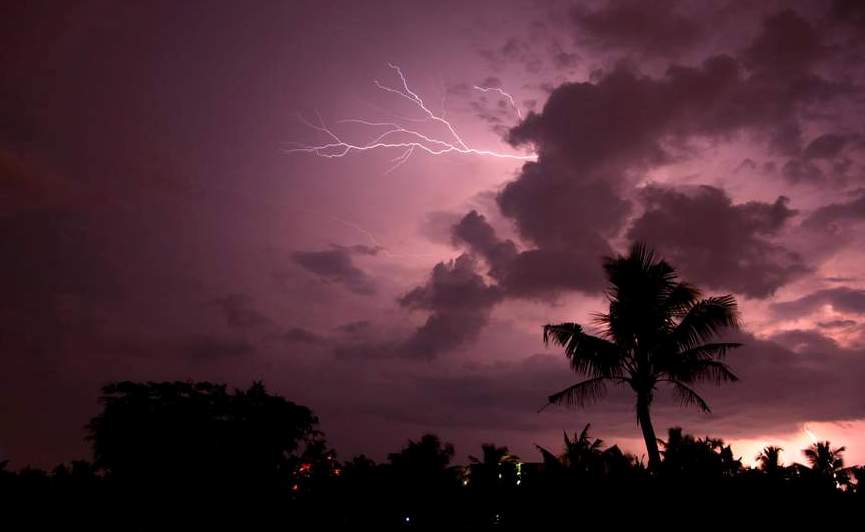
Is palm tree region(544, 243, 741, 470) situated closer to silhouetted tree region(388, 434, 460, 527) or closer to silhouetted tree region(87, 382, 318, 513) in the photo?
silhouetted tree region(388, 434, 460, 527)

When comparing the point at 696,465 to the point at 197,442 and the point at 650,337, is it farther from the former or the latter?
the point at 197,442

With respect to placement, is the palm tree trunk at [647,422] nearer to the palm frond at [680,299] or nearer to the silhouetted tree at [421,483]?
the palm frond at [680,299]

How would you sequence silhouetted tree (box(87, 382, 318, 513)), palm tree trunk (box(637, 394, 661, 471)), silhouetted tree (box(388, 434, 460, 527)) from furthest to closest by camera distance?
1. silhouetted tree (box(87, 382, 318, 513))
2. silhouetted tree (box(388, 434, 460, 527))
3. palm tree trunk (box(637, 394, 661, 471))

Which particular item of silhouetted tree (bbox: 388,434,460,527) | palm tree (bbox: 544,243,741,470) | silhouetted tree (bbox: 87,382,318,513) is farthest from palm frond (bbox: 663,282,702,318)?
silhouetted tree (bbox: 87,382,318,513)

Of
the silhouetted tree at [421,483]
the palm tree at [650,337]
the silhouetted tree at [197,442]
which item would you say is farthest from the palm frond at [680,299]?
the silhouetted tree at [197,442]

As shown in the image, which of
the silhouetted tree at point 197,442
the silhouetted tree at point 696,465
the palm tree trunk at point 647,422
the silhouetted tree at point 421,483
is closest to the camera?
the silhouetted tree at point 696,465

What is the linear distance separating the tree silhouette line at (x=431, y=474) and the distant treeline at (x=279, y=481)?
44mm

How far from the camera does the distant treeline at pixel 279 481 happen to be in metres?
9.45

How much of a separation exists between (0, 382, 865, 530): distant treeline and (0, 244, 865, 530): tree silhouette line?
0.14 feet

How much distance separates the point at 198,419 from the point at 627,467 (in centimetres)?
1914

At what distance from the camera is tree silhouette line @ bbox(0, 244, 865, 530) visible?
8586 mm

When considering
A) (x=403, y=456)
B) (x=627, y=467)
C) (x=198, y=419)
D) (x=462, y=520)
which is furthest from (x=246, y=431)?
(x=627, y=467)

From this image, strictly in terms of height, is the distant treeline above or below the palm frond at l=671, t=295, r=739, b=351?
below

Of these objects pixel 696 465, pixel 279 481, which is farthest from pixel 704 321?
pixel 279 481
